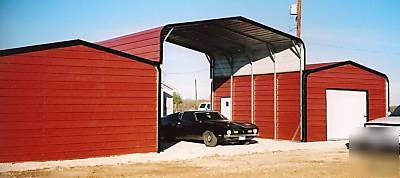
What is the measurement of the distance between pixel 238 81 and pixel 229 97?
98 cm

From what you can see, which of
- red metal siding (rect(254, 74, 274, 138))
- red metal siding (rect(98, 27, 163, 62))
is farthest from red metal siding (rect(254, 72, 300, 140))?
red metal siding (rect(98, 27, 163, 62))

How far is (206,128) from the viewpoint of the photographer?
667 inches

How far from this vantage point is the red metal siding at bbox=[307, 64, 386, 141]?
1820cm

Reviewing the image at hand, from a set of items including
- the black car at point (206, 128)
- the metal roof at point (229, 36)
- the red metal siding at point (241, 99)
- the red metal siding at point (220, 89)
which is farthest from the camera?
the red metal siding at point (220, 89)

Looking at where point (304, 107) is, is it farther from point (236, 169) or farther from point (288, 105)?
point (236, 169)

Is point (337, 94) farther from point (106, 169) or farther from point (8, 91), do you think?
point (8, 91)

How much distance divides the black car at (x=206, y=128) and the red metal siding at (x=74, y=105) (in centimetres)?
316

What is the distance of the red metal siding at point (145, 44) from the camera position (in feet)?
47.2

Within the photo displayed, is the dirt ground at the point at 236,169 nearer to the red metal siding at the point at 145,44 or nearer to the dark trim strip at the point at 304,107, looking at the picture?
the red metal siding at the point at 145,44

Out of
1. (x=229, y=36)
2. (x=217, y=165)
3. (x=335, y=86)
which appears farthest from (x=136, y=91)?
(x=335, y=86)

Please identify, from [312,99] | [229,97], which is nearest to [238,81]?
[229,97]

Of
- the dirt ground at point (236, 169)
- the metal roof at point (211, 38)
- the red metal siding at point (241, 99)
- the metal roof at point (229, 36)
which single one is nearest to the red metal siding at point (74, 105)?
the metal roof at point (211, 38)

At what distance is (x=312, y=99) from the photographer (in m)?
18.2

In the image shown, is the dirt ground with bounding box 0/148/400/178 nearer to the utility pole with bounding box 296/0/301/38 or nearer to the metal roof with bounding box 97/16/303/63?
the metal roof with bounding box 97/16/303/63
